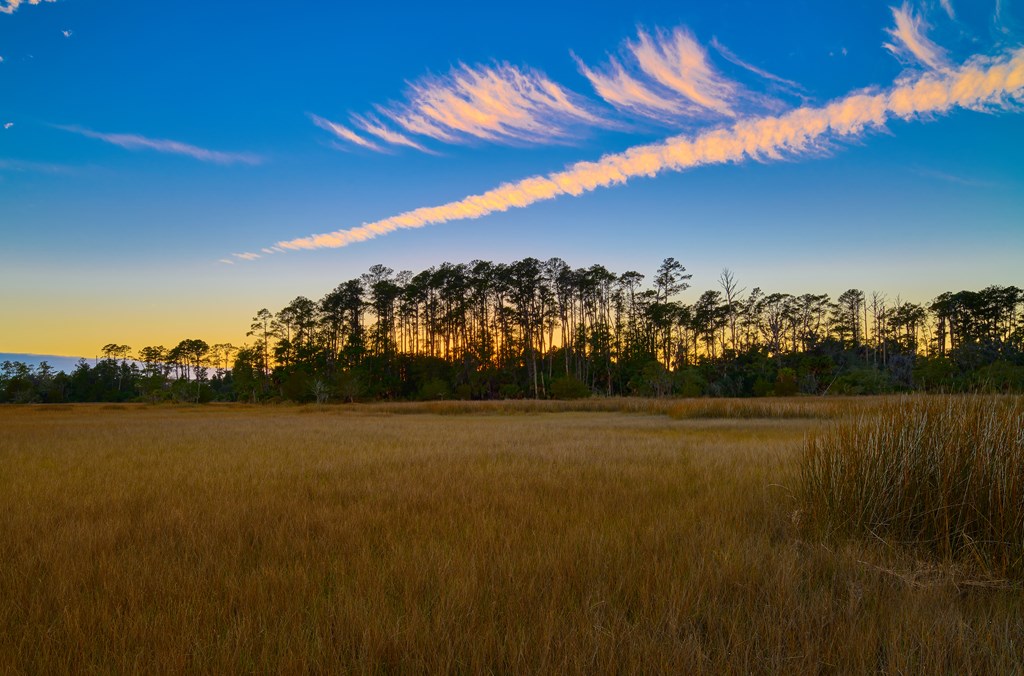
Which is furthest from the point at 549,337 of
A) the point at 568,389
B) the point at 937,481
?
the point at 937,481

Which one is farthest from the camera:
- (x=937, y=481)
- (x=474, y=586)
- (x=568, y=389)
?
(x=568, y=389)

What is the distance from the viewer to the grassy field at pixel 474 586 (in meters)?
2.47

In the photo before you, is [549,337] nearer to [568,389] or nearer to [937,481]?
[568,389]

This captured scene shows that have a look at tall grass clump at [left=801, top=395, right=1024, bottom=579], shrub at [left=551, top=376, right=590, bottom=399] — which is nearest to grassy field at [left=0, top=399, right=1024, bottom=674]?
tall grass clump at [left=801, top=395, right=1024, bottom=579]

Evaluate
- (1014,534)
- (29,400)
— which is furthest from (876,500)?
(29,400)

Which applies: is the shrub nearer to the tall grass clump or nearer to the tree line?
the tree line

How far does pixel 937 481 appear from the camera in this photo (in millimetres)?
4250

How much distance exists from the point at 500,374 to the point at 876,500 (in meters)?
63.6

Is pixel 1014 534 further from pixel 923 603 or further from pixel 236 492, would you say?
pixel 236 492

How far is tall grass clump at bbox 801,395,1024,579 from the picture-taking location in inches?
150

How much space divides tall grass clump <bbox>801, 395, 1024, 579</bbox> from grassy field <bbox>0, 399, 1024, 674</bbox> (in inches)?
12.2

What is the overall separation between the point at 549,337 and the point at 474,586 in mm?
67969

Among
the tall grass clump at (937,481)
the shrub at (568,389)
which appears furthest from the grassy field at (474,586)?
the shrub at (568,389)

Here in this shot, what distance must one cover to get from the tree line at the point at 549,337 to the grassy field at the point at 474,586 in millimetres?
50537
